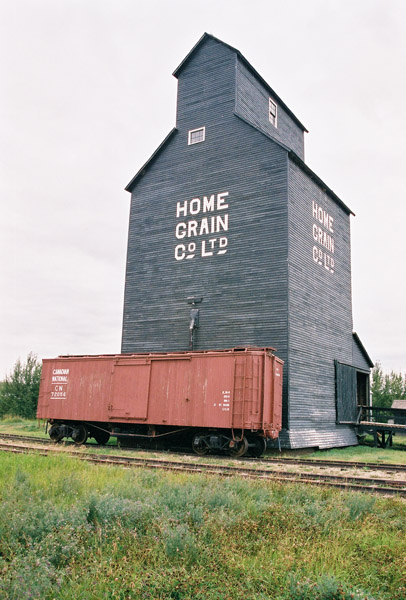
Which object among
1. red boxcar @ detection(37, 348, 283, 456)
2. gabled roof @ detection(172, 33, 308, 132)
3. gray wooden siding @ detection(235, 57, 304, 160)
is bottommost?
red boxcar @ detection(37, 348, 283, 456)

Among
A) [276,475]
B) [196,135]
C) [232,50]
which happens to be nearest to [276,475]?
[276,475]

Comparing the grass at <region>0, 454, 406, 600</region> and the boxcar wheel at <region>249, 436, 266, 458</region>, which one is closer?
the grass at <region>0, 454, 406, 600</region>

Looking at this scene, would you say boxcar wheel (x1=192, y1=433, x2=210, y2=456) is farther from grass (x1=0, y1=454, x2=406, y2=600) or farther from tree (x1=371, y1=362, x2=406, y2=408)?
tree (x1=371, y1=362, x2=406, y2=408)

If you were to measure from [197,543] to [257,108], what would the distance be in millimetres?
24246

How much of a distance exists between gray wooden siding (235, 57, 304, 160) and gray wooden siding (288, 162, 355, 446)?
3826 millimetres

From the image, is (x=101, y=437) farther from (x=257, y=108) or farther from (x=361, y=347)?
(x=257, y=108)

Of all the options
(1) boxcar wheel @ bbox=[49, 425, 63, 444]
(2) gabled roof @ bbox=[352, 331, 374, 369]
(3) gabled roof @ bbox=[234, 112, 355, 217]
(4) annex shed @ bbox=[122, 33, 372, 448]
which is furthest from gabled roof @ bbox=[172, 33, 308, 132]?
(1) boxcar wheel @ bbox=[49, 425, 63, 444]

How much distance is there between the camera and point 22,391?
45.2 meters

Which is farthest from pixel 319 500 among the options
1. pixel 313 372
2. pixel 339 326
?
pixel 339 326

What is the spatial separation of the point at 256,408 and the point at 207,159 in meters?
13.2

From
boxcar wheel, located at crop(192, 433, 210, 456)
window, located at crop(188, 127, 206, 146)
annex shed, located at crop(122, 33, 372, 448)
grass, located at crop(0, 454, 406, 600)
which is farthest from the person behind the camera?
window, located at crop(188, 127, 206, 146)

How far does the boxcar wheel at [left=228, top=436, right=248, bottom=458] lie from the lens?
56.1ft

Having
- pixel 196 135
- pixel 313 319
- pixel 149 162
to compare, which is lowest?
pixel 313 319

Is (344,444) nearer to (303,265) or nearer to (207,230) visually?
(303,265)
